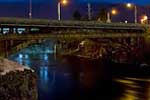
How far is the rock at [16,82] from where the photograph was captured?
15969mm

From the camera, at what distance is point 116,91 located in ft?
163

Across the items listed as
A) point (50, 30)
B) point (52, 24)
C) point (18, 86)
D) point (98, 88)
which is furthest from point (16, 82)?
point (50, 30)

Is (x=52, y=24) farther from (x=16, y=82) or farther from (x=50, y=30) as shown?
(x=16, y=82)

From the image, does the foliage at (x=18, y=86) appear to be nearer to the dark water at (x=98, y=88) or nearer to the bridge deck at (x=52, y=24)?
the dark water at (x=98, y=88)

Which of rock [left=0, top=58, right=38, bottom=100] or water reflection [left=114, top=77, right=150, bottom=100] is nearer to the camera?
rock [left=0, top=58, right=38, bottom=100]

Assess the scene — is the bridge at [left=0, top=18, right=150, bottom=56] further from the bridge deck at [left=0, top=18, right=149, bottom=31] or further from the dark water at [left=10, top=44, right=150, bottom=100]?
the dark water at [left=10, top=44, right=150, bottom=100]

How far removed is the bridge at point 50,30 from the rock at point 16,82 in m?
30.9

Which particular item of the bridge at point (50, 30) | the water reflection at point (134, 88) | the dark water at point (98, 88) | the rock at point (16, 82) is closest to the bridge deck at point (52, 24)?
the bridge at point (50, 30)

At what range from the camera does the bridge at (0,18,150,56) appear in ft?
164

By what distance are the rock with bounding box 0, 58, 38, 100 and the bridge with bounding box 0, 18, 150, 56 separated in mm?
30912

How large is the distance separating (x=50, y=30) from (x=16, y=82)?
139ft

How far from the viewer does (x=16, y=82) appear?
1630cm

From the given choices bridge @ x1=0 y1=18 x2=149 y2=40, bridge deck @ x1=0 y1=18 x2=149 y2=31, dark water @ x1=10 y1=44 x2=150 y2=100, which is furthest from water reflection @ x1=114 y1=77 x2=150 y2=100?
bridge deck @ x1=0 y1=18 x2=149 y2=31

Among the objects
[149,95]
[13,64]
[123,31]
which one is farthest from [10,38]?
[13,64]
